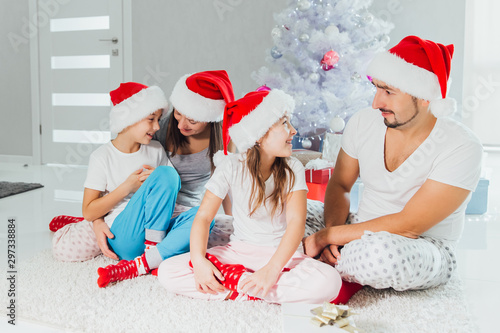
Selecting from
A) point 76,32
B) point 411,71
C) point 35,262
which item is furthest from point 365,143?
point 76,32

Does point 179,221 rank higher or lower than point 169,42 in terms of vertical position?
lower

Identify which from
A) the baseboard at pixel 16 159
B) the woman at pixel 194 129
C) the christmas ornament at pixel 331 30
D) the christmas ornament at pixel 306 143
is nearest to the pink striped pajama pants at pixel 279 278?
the woman at pixel 194 129

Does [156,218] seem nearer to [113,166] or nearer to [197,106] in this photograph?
[113,166]

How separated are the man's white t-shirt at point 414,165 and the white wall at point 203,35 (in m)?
2.52

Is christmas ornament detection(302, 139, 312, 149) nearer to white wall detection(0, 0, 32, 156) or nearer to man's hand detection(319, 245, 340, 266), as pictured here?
man's hand detection(319, 245, 340, 266)

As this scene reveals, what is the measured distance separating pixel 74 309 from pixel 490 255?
1.66 meters

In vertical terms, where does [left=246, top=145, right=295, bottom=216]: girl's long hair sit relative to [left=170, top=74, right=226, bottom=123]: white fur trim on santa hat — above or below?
below

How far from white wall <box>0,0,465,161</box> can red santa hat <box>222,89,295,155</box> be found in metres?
2.75

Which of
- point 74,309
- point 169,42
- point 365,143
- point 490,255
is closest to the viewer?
point 74,309

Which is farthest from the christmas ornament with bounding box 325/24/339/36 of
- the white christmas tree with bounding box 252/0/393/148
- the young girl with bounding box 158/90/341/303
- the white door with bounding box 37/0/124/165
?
the white door with bounding box 37/0/124/165

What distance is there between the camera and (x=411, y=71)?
4.98ft

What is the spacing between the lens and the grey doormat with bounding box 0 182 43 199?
3184 millimetres

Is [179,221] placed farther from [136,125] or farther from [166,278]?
[136,125]

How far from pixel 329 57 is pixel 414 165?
1.95 meters
